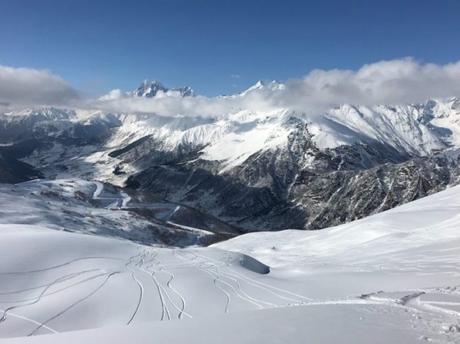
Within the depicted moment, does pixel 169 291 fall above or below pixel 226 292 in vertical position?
above

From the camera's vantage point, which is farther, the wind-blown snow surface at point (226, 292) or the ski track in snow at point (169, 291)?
the ski track in snow at point (169, 291)

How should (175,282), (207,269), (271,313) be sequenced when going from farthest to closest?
(207,269), (175,282), (271,313)

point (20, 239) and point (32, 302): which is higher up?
point (20, 239)

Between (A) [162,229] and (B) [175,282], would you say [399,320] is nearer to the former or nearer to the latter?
(B) [175,282]

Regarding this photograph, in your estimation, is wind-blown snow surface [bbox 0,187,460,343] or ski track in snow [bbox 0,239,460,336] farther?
ski track in snow [bbox 0,239,460,336]

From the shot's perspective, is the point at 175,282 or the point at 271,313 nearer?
the point at 271,313

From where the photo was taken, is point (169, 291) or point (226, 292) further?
point (226, 292)

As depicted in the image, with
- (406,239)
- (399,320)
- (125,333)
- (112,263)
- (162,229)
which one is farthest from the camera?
(162,229)

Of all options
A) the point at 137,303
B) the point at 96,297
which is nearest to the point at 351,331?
the point at 137,303
